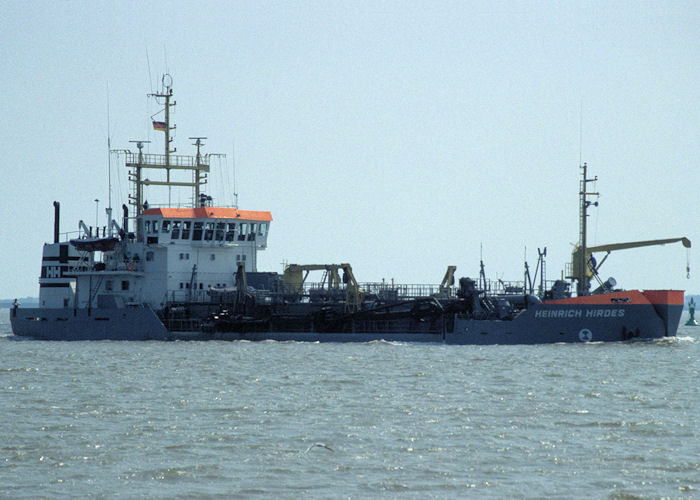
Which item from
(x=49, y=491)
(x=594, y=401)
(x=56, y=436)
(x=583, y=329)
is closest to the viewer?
(x=49, y=491)

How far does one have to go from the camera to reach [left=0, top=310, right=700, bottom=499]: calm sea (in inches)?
648

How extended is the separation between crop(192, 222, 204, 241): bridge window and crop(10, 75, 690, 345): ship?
0.05 meters

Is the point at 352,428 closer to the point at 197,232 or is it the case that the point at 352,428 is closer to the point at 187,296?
the point at 187,296

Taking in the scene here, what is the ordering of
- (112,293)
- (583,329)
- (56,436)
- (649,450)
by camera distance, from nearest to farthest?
1. (649,450)
2. (56,436)
3. (583,329)
4. (112,293)

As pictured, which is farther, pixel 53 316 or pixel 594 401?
pixel 53 316

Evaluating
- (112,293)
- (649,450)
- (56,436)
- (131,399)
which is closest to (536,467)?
(649,450)

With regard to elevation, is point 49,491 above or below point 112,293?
below

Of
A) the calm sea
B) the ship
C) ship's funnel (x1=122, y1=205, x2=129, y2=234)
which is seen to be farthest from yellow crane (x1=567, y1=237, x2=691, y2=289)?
ship's funnel (x1=122, y1=205, x2=129, y2=234)

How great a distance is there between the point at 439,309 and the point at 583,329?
20.7ft

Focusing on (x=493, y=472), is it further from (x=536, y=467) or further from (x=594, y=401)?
(x=594, y=401)

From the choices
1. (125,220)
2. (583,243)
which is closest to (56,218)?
(125,220)

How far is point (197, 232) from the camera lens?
49.6 meters

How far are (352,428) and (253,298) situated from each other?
85.7ft

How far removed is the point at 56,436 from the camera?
20.5 m
